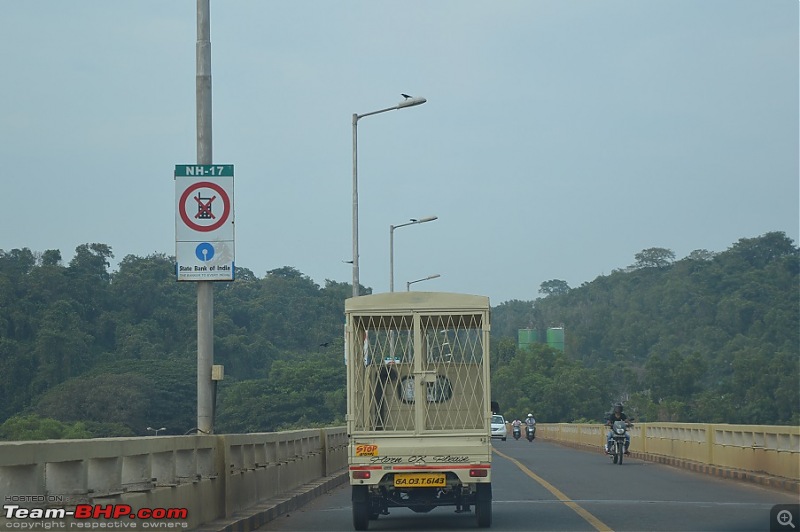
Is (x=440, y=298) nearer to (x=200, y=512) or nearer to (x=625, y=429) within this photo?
(x=200, y=512)

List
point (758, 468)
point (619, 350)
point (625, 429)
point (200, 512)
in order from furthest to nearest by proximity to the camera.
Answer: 1. point (619, 350)
2. point (625, 429)
3. point (758, 468)
4. point (200, 512)

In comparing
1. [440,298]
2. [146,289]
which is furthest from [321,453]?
[146,289]

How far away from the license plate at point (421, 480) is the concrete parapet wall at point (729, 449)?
7723 millimetres

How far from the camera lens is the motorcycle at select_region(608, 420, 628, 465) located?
30.7 metres

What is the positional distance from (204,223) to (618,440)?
18.8m

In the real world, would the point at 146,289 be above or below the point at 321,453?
above

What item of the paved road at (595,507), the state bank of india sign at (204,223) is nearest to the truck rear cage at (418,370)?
the paved road at (595,507)

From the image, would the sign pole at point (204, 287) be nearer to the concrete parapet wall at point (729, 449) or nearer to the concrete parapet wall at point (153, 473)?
the concrete parapet wall at point (153, 473)

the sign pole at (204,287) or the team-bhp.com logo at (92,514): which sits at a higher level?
the sign pole at (204,287)

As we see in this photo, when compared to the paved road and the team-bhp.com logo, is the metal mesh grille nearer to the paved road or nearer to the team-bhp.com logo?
the paved road

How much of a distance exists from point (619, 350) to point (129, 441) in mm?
131226

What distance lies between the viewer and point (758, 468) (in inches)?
878

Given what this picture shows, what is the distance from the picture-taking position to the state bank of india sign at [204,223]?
14.6 m

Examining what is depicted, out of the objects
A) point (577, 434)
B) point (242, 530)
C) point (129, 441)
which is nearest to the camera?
point (129, 441)
